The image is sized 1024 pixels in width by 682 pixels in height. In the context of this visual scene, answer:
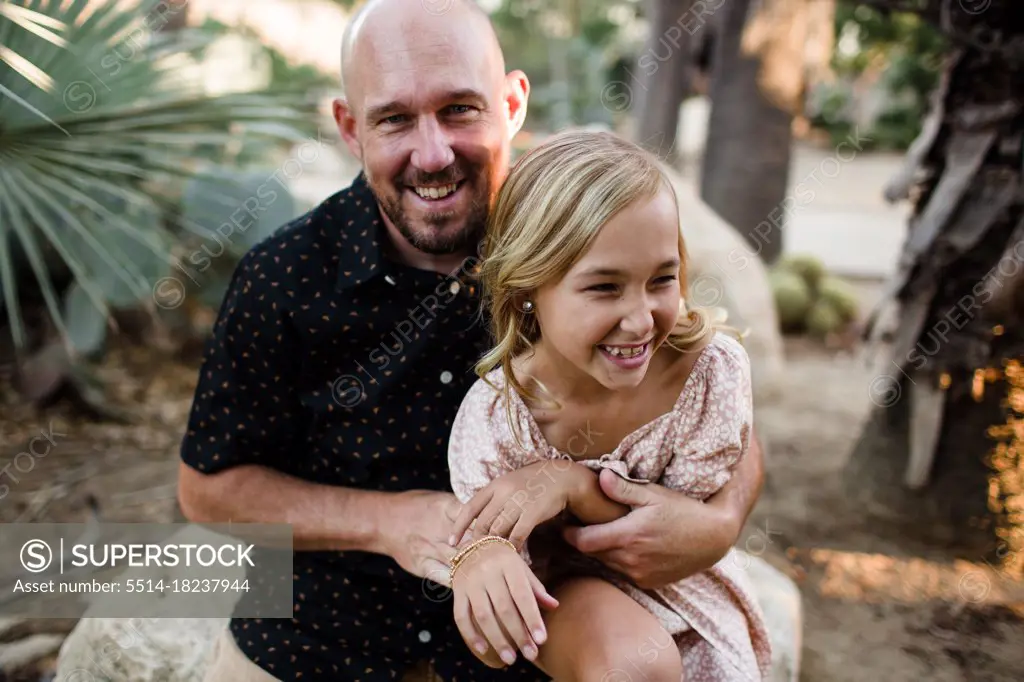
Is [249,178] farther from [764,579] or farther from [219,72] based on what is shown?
[764,579]

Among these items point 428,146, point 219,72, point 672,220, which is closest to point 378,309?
point 428,146

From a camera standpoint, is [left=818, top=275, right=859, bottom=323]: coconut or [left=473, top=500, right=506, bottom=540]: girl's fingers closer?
[left=473, top=500, right=506, bottom=540]: girl's fingers

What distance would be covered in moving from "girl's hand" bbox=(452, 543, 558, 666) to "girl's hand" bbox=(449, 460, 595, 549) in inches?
1.7

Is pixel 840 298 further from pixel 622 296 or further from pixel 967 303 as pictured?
pixel 622 296

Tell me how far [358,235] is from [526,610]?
34.9 inches

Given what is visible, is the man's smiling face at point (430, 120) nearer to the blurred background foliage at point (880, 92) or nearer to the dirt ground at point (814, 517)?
the dirt ground at point (814, 517)

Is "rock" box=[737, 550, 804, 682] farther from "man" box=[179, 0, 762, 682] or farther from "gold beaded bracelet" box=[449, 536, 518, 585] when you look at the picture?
"gold beaded bracelet" box=[449, 536, 518, 585]

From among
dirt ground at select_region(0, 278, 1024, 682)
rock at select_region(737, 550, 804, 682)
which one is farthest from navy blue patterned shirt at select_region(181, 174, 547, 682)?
dirt ground at select_region(0, 278, 1024, 682)

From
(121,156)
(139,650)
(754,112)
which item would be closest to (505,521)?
(139,650)

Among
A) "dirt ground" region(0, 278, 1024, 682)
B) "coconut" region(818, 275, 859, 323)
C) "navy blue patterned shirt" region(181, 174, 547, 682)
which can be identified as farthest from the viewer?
"coconut" region(818, 275, 859, 323)

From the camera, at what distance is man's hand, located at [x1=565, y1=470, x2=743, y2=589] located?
1.50m

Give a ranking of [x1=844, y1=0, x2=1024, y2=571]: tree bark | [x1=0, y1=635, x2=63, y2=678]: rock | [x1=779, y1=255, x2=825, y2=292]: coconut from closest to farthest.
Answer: [x1=0, y1=635, x2=63, y2=678]: rock → [x1=844, y1=0, x2=1024, y2=571]: tree bark → [x1=779, y1=255, x2=825, y2=292]: coconut

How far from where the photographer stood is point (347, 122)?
1.96m

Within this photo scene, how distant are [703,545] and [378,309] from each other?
2.72 feet
